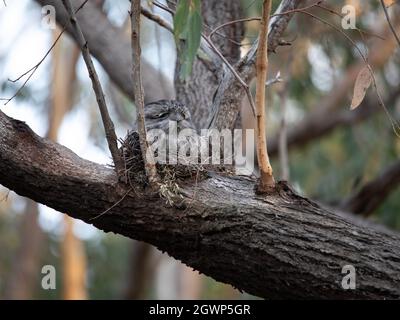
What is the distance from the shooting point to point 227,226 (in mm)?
3195

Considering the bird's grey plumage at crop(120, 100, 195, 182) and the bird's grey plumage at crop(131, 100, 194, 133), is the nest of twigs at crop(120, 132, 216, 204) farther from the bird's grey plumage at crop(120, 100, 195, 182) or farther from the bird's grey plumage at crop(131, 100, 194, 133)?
the bird's grey plumage at crop(131, 100, 194, 133)

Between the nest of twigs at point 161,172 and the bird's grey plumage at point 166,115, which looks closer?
the nest of twigs at point 161,172

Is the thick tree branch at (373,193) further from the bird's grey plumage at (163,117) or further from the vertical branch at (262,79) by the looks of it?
the vertical branch at (262,79)

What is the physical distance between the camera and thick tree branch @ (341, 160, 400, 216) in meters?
6.25

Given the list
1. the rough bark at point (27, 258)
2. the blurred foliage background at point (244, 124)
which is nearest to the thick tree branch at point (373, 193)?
the blurred foliage background at point (244, 124)

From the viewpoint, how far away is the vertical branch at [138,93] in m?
3.04

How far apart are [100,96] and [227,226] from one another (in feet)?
2.39

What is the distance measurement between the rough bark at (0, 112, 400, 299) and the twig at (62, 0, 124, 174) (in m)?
0.08

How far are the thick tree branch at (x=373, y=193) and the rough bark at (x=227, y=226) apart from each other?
10.1ft

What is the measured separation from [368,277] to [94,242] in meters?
9.63

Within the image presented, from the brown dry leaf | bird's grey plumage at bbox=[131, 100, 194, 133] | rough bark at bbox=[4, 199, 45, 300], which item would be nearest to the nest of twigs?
bird's grey plumage at bbox=[131, 100, 194, 133]

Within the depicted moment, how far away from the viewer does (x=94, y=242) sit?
40.9 ft
